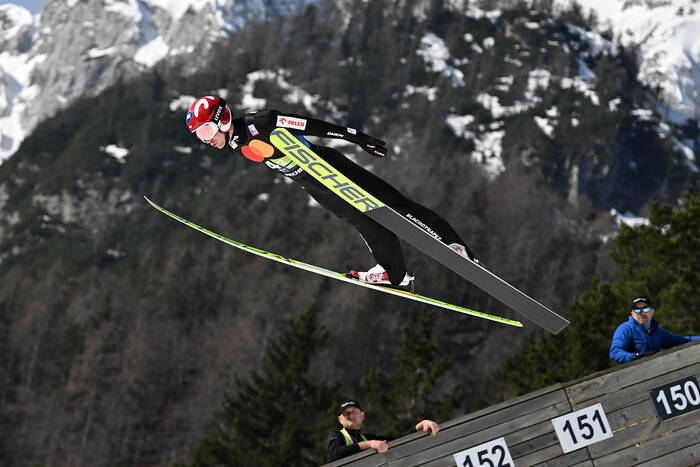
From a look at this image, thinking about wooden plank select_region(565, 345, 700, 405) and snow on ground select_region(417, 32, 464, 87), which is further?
snow on ground select_region(417, 32, 464, 87)

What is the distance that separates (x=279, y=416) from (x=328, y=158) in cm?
1891

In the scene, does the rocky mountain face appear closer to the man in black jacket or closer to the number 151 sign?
the number 151 sign

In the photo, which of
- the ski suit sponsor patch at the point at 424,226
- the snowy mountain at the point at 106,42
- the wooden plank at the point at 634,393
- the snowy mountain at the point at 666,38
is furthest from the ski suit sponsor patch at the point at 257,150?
the snowy mountain at the point at 106,42

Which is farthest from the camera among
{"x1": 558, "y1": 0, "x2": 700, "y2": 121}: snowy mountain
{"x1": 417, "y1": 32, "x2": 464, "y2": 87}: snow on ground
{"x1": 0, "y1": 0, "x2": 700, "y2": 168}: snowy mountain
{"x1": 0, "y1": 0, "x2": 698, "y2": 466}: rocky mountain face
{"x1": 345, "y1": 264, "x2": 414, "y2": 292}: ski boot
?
{"x1": 0, "y1": 0, "x2": 700, "y2": 168}: snowy mountain

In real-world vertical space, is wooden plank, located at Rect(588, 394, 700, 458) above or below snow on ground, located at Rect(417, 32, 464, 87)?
above

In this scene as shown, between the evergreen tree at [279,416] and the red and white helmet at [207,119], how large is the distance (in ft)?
57.6

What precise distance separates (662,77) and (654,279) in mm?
140909

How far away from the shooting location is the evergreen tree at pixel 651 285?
13.1 meters

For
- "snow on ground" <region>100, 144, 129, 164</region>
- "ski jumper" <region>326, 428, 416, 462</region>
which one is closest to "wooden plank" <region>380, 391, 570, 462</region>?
"ski jumper" <region>326, 428, 416, 462</region>

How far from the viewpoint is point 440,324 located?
50.2 m

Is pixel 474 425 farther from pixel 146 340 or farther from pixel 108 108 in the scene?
A: pixel 108 108

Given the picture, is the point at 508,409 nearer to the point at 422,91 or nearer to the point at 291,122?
the point at 291,122

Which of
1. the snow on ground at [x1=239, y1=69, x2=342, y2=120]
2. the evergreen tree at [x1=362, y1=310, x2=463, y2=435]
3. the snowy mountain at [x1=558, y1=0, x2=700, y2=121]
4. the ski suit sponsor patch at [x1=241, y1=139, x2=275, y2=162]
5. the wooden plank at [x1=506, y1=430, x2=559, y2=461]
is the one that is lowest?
the snowy mountain at [x1=558, y1=0, x2=700, y2=121]

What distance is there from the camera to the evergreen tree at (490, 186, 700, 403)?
13.1 m
